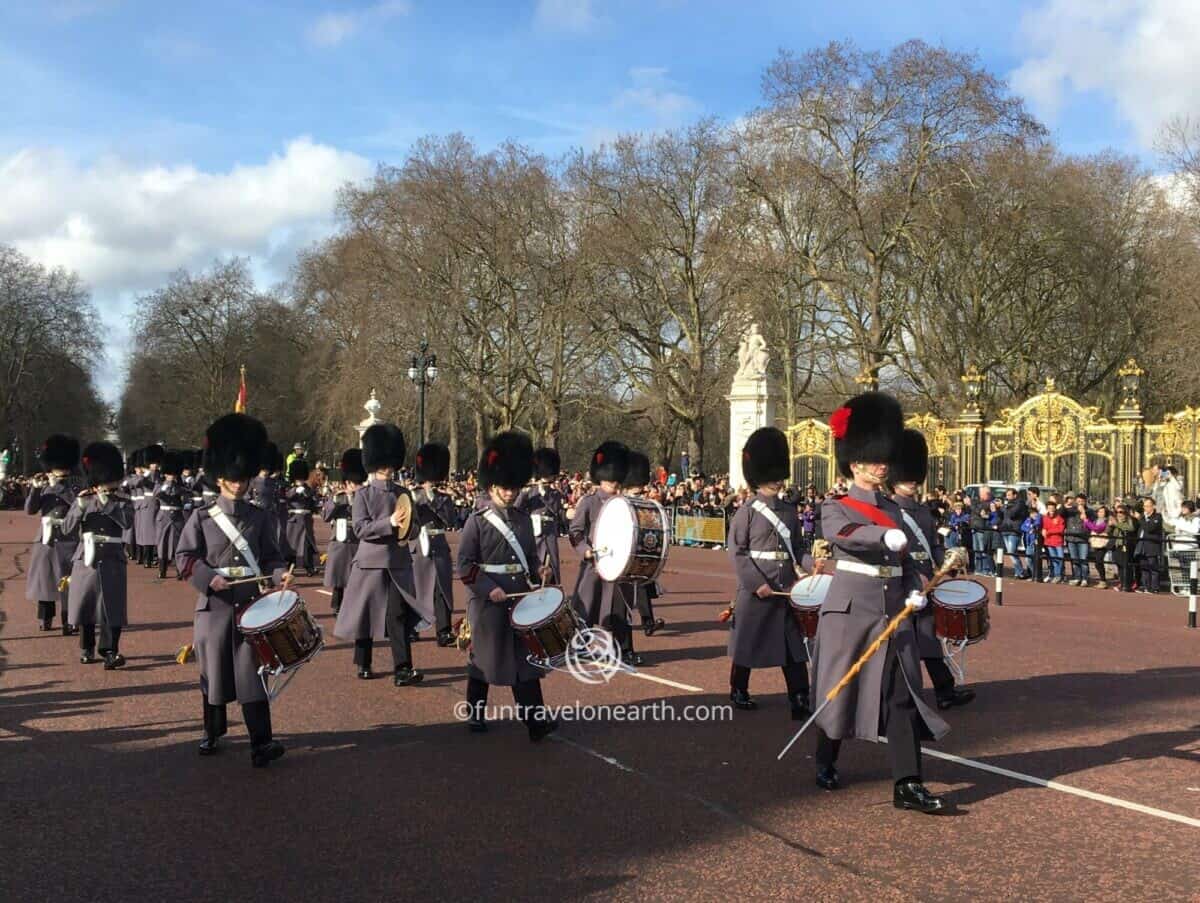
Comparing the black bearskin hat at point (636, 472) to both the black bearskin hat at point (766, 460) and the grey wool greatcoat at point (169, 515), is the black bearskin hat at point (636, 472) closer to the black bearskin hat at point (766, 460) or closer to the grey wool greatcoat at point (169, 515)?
the black bearskin hat at point (766, 460)

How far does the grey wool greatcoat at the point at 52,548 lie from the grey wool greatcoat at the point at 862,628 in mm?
7882

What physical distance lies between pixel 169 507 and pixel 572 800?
45.1 feet

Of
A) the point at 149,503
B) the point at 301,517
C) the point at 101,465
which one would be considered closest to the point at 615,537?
the point at 101,465

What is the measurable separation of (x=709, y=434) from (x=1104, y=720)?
46.1 meters

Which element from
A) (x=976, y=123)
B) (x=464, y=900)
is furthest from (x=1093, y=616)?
(x=976, y=123)

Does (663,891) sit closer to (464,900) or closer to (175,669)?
(464,900)

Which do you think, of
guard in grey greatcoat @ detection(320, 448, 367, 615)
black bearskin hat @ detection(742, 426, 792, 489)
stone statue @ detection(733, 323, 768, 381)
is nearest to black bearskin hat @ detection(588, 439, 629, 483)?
guard in grey greatcoat @ detection(320, 448, 367, 615)

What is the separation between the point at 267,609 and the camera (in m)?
6.55

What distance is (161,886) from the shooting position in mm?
4664

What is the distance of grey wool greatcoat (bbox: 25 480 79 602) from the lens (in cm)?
1129

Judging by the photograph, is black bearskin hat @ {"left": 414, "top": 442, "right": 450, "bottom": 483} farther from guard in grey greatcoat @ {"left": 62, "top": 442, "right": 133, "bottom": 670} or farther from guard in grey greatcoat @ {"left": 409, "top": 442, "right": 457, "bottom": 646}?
guard in grey greatcoat @ {"left": 62, "top": 442, "right": 133, "bottom": 670}

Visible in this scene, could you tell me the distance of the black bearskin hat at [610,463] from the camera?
10.7 meters

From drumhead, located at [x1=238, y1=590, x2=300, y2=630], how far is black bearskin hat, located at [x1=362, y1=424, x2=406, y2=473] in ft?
10.6

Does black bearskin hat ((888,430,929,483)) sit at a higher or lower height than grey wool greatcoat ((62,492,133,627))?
higher
